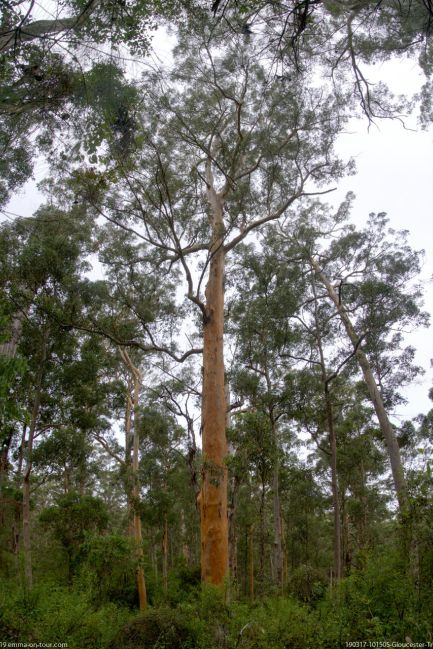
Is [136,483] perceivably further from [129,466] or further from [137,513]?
[137,513]

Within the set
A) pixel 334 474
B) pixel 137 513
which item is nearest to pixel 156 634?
pixel 334 474

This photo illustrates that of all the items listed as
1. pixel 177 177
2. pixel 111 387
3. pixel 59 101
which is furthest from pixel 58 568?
pixel 59 101

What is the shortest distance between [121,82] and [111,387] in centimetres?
1010

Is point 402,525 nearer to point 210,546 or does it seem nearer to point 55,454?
point 210,546

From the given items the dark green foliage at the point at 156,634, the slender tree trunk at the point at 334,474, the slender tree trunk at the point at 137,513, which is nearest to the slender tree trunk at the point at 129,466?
the slender tree trunk at the point at 137,513

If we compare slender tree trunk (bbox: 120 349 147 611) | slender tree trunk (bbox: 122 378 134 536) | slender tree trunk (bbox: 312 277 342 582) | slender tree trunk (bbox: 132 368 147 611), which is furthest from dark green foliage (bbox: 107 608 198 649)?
slender tree trunk (bbox: 122 378 134 536)

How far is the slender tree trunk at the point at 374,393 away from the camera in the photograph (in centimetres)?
1021

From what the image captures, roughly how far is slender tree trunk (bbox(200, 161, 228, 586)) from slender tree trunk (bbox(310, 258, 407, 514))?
2.99m

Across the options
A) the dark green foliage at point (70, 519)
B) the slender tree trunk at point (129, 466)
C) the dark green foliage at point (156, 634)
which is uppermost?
the slender tree trunk at point (129, 466)

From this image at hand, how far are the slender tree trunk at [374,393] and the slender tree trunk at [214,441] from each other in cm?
299

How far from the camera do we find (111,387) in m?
13.9

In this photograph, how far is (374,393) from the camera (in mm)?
11539

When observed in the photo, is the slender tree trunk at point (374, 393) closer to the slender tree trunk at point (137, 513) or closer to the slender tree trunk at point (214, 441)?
the slender tree trunk at point (214, 441)

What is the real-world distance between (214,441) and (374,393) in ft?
16.6
